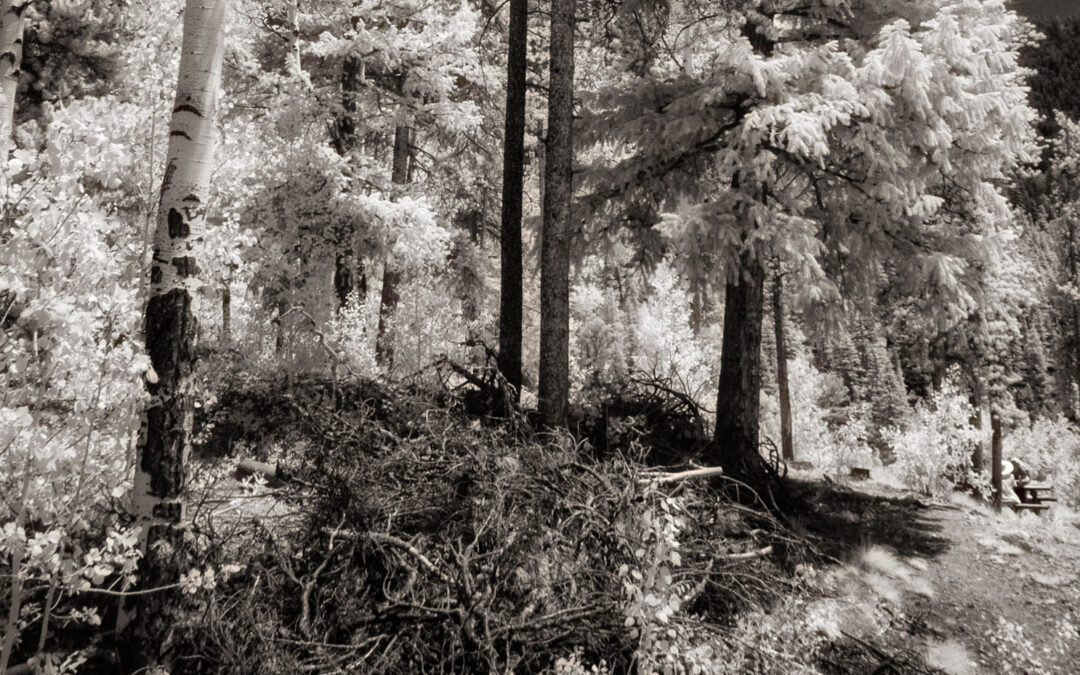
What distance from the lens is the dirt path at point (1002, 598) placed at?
504cm

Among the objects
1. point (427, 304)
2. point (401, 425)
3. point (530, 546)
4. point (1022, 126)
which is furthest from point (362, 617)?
point (427, 304)

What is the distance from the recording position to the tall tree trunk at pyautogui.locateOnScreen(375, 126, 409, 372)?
42.0ft

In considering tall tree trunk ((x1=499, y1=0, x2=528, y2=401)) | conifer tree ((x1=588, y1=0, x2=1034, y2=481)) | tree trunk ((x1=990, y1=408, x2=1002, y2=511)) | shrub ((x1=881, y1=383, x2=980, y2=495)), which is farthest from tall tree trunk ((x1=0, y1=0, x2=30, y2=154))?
tree trunk ((x1=990, y1=408, x2=1002, y2=511))

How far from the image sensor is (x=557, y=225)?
25.0 feet

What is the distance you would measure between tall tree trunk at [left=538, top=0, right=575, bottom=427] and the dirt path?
4175mm

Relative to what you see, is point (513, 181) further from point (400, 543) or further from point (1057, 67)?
point (1057, 67)

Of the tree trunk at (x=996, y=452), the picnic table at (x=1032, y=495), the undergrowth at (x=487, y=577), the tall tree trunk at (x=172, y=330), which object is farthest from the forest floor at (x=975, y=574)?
the picnic table at (x=1032, y=495)

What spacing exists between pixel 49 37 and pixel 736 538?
9257 mm

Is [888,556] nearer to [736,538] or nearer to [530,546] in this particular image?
[736,538]

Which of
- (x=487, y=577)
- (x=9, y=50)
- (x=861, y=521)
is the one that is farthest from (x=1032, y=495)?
(x=9, y=50)

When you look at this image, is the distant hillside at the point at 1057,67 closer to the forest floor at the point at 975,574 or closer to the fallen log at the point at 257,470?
the forest floor at the point at 975,574

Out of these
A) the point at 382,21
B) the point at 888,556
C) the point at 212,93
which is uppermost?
the point at 382,21

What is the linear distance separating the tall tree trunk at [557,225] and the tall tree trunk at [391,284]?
16.9ft

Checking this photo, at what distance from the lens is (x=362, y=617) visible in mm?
3773
